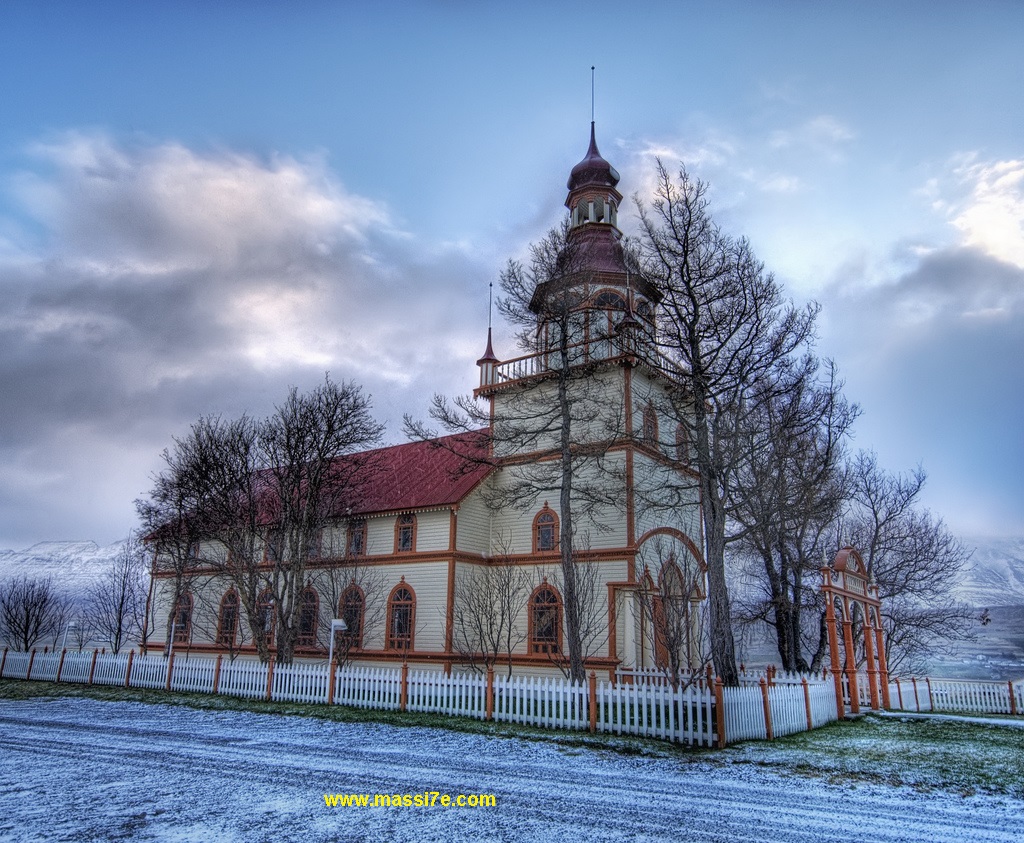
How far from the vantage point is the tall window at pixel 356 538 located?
27.3 m

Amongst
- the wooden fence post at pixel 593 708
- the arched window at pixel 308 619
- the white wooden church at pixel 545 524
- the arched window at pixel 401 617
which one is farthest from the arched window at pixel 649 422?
the arched window at pixel 308 619

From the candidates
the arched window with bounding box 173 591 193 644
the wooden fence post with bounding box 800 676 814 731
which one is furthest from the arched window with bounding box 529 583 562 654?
the arched window with bounding box 173 591 193 644

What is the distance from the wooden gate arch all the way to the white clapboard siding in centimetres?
1106

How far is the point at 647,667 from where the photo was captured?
21594 millimetres

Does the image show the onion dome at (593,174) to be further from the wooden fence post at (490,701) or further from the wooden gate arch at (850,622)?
the wooden fence post at (490,701)

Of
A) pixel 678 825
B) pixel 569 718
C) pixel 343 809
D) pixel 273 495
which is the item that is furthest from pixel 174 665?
pixel 678 825

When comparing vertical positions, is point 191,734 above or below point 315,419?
below

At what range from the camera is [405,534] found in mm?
26125

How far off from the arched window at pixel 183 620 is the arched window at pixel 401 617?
12.4 meters

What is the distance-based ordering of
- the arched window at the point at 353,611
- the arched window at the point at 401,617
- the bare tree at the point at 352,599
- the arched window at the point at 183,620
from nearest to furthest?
the arched window at the point at 401,617 → the bare tree at the point at 352,599 → the arched window at the point at 353,611 → the arched window at the point at 183,620

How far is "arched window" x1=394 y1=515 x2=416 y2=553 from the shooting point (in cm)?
2578

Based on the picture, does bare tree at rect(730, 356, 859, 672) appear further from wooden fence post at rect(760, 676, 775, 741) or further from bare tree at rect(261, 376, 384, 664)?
bare tree at rect(261, 376, 384, 664)

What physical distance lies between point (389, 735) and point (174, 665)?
12.1 meters

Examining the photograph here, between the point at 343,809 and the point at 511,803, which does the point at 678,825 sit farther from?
the point at 343,809
